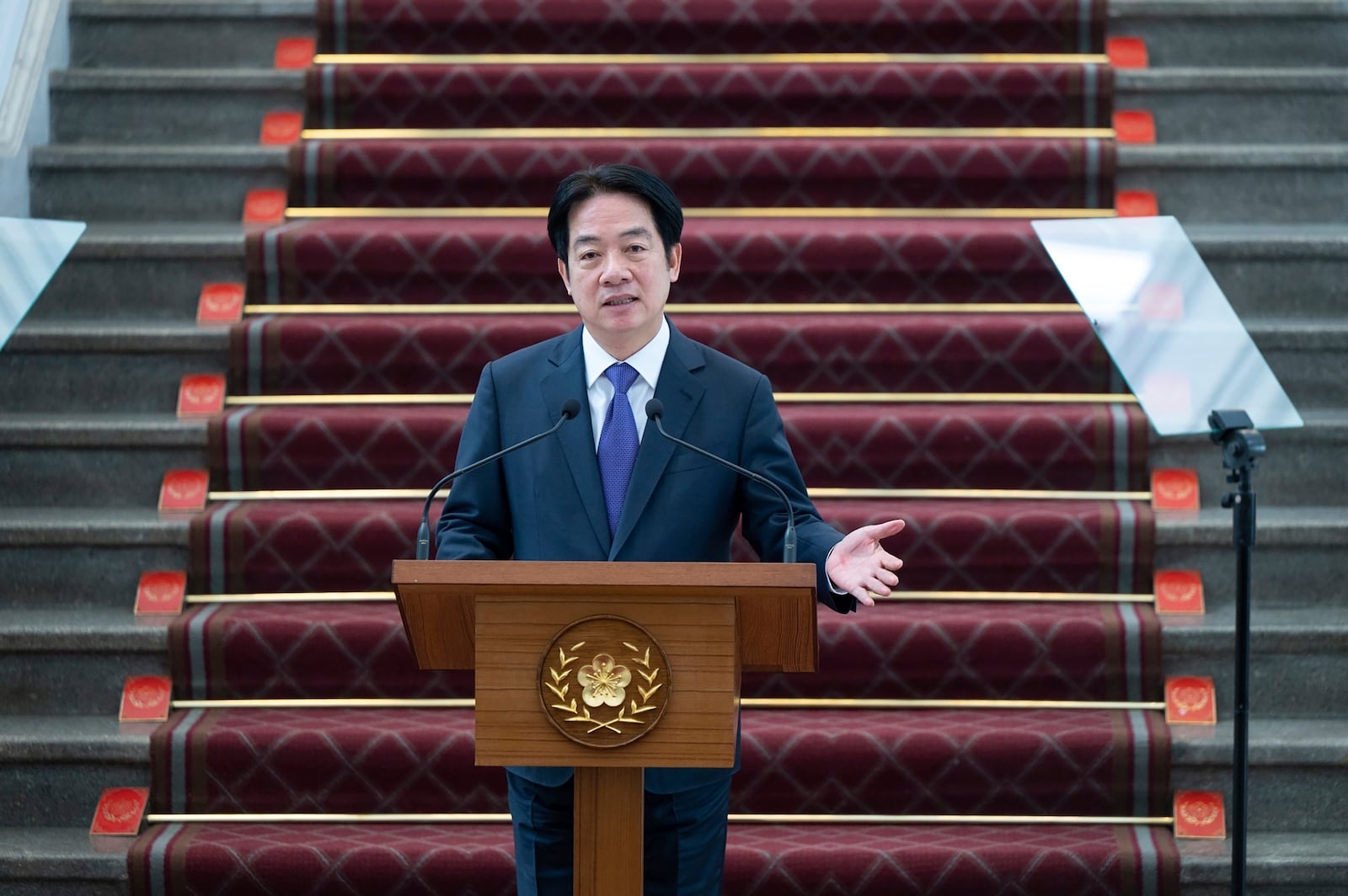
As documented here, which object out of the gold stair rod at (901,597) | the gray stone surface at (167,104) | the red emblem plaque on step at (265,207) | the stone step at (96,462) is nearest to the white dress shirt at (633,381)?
the gold stair rod at (901,597)

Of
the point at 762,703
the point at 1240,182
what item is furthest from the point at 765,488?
the point at 1240,182

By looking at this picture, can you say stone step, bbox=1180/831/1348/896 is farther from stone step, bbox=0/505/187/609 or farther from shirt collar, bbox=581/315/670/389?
stone step, bbox=0/505/187/609

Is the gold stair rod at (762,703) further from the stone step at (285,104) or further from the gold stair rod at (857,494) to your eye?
the stone step at (285,104)

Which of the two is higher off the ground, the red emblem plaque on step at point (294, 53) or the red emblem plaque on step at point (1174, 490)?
the red emblem plaque on step at point (294, 53)

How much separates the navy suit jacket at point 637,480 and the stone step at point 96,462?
1729mm

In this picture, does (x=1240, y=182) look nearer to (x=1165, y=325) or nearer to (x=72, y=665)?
(x=1165, y=325)

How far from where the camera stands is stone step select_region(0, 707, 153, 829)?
10.2ft

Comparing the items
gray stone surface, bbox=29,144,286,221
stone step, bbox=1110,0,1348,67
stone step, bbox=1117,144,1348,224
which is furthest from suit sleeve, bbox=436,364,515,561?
stone step, bbox=1110,0,1348,67

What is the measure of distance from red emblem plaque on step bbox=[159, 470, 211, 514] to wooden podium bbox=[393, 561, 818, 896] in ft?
6.55

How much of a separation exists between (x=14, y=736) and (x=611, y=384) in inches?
72.5

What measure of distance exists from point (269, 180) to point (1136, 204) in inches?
93.4

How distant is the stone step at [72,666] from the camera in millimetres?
3244

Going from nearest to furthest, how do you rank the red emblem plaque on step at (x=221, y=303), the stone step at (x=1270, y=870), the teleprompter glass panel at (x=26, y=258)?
the stone step at (x=1270, y=870)
the teleprompter glass panel at (x=26, y=258)
the red emblem plaque on step at (x=221, y=303)

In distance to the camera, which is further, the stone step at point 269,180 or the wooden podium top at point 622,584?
the stone step at point 269,180
